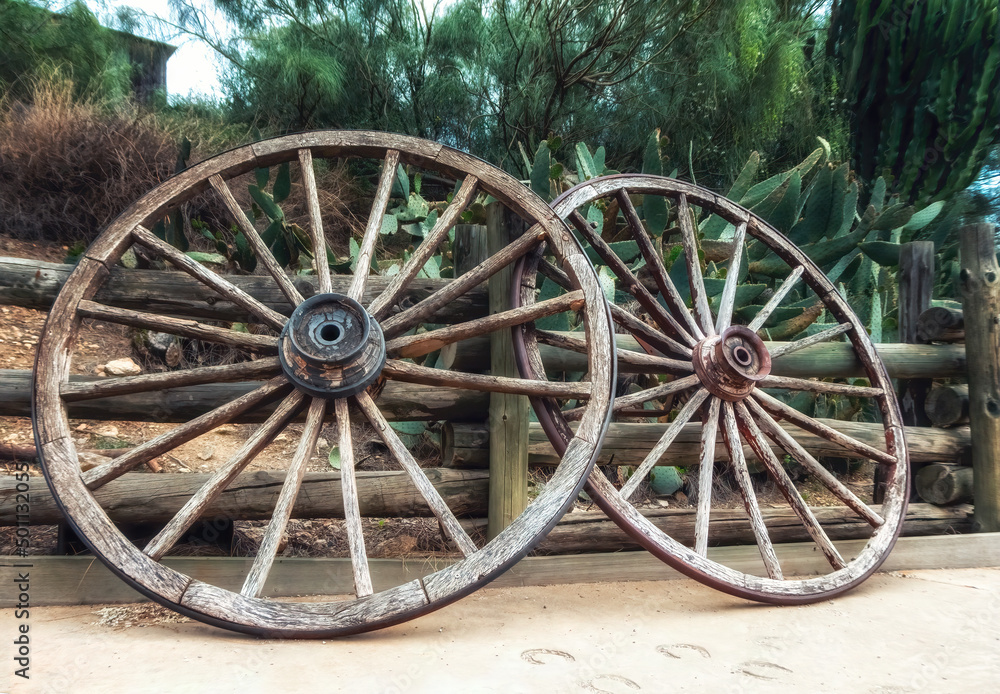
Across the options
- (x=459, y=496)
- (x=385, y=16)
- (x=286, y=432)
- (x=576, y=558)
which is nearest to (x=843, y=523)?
(x=576, y=558)

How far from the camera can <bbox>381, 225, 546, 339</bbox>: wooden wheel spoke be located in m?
2.10

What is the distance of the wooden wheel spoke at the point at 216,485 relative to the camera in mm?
1759

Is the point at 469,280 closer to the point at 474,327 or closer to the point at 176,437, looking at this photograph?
the point at 474,327

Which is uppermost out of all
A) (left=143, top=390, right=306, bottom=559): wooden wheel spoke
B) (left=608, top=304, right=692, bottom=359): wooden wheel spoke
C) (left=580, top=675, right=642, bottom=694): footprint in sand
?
(left=608, top=304, right=692, bottom=359): wooden wheel spoke

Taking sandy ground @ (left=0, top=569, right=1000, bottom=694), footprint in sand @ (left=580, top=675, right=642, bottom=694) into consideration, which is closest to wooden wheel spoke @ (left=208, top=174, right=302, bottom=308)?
sandy ground @ (left=0, top=569, right=1000, bottom=694)

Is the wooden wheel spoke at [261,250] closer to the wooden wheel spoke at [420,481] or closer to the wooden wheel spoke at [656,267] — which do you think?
the wooden wheel spoke at [420,481]

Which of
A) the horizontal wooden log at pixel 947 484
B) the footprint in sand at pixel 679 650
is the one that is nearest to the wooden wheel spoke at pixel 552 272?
the footprint in sand at pixel 679 650

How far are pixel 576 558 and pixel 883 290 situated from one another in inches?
125

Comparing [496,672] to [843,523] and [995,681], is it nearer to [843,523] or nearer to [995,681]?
[995,681]

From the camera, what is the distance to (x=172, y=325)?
198 cm

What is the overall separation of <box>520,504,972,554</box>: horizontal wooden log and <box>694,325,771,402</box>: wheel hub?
0.56 m

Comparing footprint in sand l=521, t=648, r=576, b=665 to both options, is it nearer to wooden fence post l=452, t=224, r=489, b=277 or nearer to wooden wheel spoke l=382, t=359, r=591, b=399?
wooden wheel spoke l=382, t=359, r=591, b=399

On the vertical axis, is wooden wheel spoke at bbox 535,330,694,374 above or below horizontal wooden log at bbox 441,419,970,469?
above

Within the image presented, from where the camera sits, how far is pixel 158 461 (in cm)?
326
